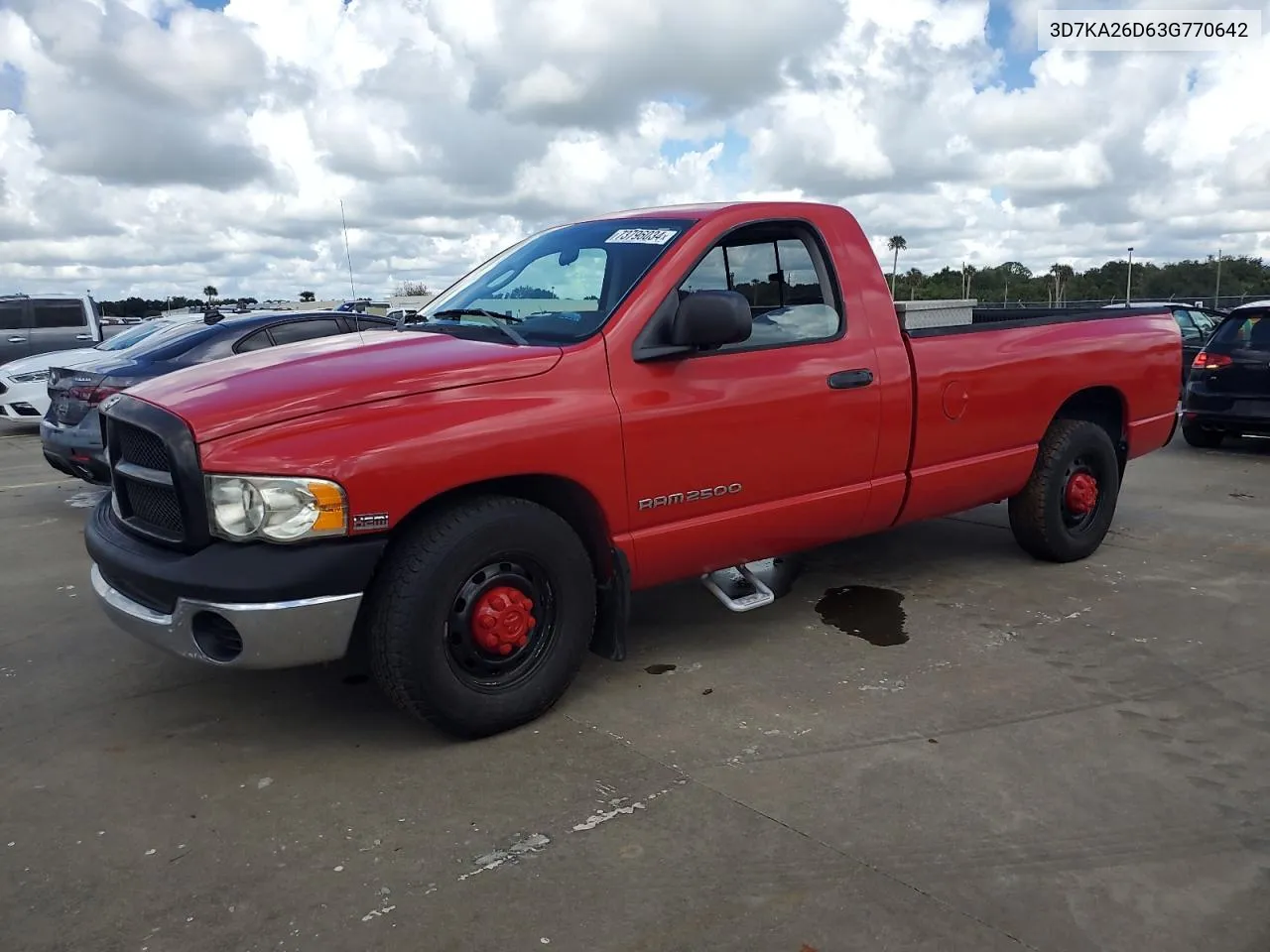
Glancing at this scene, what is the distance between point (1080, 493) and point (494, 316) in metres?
3.49

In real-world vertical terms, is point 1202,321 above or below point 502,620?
above

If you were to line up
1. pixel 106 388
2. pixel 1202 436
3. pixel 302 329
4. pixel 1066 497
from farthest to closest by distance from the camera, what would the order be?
pixel 1202 436 → pixel 302 329 → pixel 106 388 → pixel 1066 497

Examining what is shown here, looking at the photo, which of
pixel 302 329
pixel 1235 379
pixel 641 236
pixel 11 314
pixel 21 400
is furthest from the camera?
pixel 11 314

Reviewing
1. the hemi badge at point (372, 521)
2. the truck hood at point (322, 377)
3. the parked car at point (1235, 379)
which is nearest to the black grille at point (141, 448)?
the truck hood at point (322, 377)

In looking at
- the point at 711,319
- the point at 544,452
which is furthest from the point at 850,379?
the point at 544,452

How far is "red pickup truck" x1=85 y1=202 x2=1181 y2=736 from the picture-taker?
2984 millimetres

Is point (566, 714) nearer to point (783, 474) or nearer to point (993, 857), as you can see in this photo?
point (783, 474)

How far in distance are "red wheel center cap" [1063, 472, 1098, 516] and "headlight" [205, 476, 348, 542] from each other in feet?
13.6

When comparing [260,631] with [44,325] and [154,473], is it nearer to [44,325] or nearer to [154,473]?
[154,473]

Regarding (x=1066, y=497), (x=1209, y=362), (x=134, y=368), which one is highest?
(x=134, y=368)

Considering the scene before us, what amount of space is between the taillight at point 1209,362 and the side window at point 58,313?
16.3 meters

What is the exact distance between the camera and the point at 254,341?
823cm

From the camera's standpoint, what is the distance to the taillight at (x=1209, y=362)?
31.4 ft

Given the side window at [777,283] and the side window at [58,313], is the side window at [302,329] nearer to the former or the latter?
the side window at [777,283]
